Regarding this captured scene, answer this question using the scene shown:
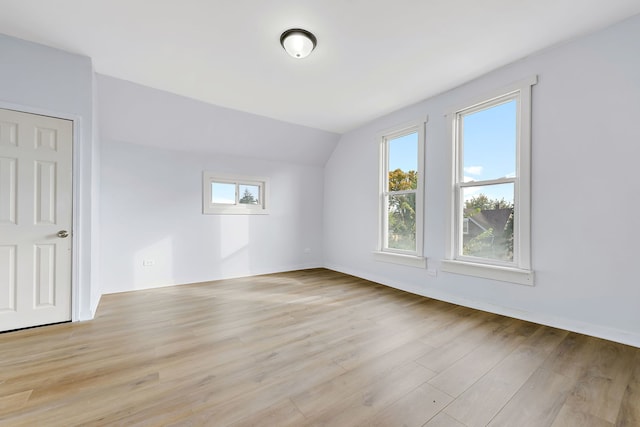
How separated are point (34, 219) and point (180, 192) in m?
1.78

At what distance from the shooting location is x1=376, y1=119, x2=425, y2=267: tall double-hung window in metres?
3.67

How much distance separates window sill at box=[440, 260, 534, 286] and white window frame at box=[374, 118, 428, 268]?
394 mm

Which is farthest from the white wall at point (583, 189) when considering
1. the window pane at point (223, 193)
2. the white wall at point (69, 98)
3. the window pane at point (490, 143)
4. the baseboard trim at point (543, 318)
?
the white wall at point (69, 98)

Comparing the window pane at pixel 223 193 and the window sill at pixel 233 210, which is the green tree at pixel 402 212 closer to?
the window sill at pixel 233 210

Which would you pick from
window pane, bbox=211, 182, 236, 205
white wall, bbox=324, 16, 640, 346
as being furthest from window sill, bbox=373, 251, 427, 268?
window pane, bbox=211, 182, 236, 205

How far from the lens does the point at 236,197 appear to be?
4727 millimetres

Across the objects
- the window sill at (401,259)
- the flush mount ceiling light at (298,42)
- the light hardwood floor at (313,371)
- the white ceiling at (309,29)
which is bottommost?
the light hardwood floor at (313,371)

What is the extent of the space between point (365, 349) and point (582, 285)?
204cm

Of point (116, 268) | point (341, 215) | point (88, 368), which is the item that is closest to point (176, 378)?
point (88, 368)

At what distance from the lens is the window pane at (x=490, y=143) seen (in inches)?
113

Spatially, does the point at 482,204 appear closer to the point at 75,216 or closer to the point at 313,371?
the point at 313,371

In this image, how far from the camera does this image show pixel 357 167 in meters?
4.78

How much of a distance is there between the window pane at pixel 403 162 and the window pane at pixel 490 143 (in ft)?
2.39

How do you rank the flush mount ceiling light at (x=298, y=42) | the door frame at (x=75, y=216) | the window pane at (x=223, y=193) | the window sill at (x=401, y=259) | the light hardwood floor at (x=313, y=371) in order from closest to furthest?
1. the light hardwood floor at (x=313, y=371)
2. the flush mount ceiling light at (x=298, y=42)
3. the door frame at (x=75, y=216)
4. the window sill at (x=401, y=259)
5. the window pane at (x=223, y=193)
